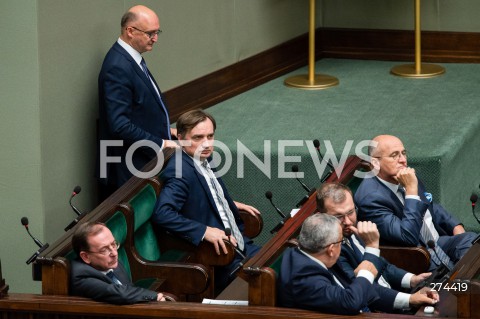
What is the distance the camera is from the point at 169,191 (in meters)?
5.80

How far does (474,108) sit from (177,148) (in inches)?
112

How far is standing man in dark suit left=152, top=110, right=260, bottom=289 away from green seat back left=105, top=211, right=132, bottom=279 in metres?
0.25

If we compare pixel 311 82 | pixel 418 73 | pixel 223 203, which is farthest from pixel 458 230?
pixel 418 73

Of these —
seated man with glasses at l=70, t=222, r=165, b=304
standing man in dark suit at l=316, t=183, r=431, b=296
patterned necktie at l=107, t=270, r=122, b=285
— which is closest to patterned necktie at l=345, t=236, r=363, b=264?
standing man in dark suit at l=316, t=183, r=431, b=296

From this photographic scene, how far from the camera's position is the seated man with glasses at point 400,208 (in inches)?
227

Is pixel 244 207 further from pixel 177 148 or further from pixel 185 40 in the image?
pixel 185 40

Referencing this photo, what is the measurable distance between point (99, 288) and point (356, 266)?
4.08 ft

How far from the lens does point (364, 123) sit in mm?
7875

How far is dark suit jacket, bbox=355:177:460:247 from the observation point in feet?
18.9

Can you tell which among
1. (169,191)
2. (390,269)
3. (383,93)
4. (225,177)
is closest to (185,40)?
(225,177)

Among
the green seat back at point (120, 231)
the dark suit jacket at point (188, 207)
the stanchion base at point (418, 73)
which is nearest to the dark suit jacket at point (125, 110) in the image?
the dark suit jacket at point (188, 207)

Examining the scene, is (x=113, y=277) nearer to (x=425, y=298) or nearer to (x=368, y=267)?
(x=368, y=267)

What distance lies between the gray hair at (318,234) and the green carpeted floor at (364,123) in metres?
2.41

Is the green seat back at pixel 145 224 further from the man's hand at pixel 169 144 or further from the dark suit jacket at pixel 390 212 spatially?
the dark suit jacket at pixel 390 212
